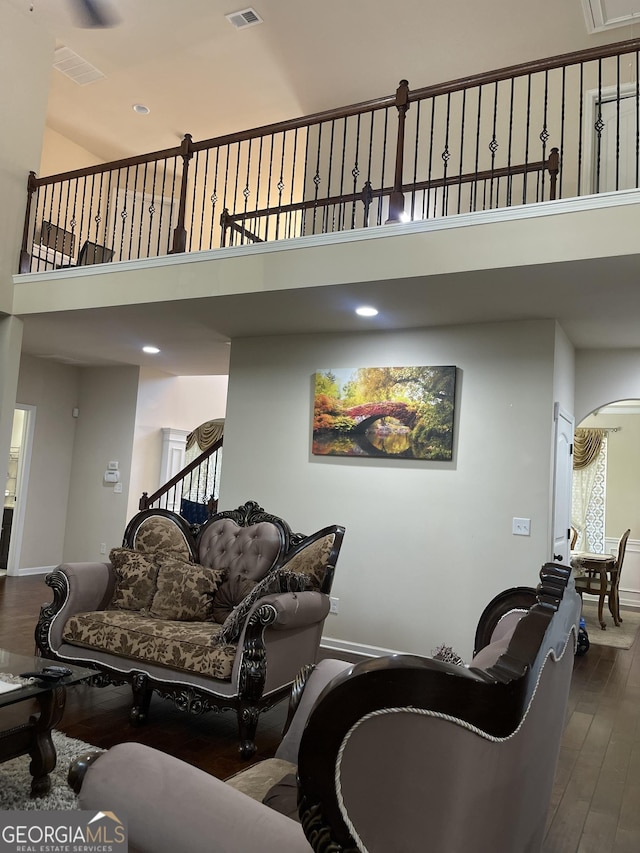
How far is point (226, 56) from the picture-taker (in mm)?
6605

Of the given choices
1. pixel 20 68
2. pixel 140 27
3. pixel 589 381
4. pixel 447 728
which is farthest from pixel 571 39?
pixel 447 728

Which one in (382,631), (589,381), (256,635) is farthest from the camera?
(589,381)

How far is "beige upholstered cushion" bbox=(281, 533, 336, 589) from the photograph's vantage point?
3441mm

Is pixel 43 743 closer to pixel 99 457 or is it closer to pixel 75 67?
pixel 99 457

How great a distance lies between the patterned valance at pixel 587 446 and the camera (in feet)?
28.6

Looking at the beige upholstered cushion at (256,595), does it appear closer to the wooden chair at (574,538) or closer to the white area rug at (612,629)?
the white area rug at (612,629)

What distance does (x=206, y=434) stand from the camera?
8734 mm

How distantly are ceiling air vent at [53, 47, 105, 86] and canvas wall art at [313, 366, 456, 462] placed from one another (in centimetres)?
450

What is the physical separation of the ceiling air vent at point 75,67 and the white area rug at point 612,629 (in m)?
7.87

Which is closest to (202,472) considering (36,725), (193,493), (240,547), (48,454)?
(193,493)

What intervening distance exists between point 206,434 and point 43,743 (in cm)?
644

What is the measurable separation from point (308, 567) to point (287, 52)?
549cm

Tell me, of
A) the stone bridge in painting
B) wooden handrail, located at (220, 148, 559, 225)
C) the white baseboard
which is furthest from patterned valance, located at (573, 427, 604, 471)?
the white baseboard

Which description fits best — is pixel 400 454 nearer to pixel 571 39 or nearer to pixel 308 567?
pixel 308 567
